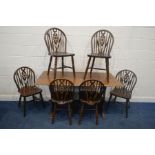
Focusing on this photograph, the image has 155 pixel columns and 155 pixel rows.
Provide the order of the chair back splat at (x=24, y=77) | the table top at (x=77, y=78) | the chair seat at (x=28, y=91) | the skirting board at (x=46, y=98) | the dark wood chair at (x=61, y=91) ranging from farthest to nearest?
the skirting board at (x=46, y=98) < the chair back splat at (x=24, y=77) < the chair seat at (x=28, y=91) < the table top at (x=77, y=78) < the dark wood chair at (x=61, y=91)

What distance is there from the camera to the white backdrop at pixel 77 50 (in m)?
3.80

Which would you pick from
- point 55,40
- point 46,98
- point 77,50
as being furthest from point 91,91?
point 46,98

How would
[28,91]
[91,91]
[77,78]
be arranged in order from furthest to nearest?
[28,91] → [77,78] → [91,91]

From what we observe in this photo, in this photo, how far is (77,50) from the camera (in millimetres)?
3922

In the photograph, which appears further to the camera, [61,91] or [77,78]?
[77,78]

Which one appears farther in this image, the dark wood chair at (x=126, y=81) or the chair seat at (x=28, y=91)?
the dark wood chair at (x=126, y=81)

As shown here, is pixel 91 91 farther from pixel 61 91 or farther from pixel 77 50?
pixel 77 50

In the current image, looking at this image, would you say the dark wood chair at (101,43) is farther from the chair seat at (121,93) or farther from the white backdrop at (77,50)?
the chair seat at (121,93)

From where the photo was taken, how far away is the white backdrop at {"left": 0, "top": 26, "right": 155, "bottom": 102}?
380cm

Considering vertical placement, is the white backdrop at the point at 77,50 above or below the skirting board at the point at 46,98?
above

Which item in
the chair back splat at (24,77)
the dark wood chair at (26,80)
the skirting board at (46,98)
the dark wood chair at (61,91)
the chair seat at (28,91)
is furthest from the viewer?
the skirting board at (46,98)

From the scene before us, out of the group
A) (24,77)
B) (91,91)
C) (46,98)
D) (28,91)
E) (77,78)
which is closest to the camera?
(91,91)

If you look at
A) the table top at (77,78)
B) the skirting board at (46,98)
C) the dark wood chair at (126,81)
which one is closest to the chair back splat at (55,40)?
the table top at (77,78)

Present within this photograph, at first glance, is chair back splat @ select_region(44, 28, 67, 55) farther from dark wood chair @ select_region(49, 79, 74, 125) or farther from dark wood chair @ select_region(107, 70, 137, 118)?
dark wood chair @ select_region(107, 70, 137, 118)
